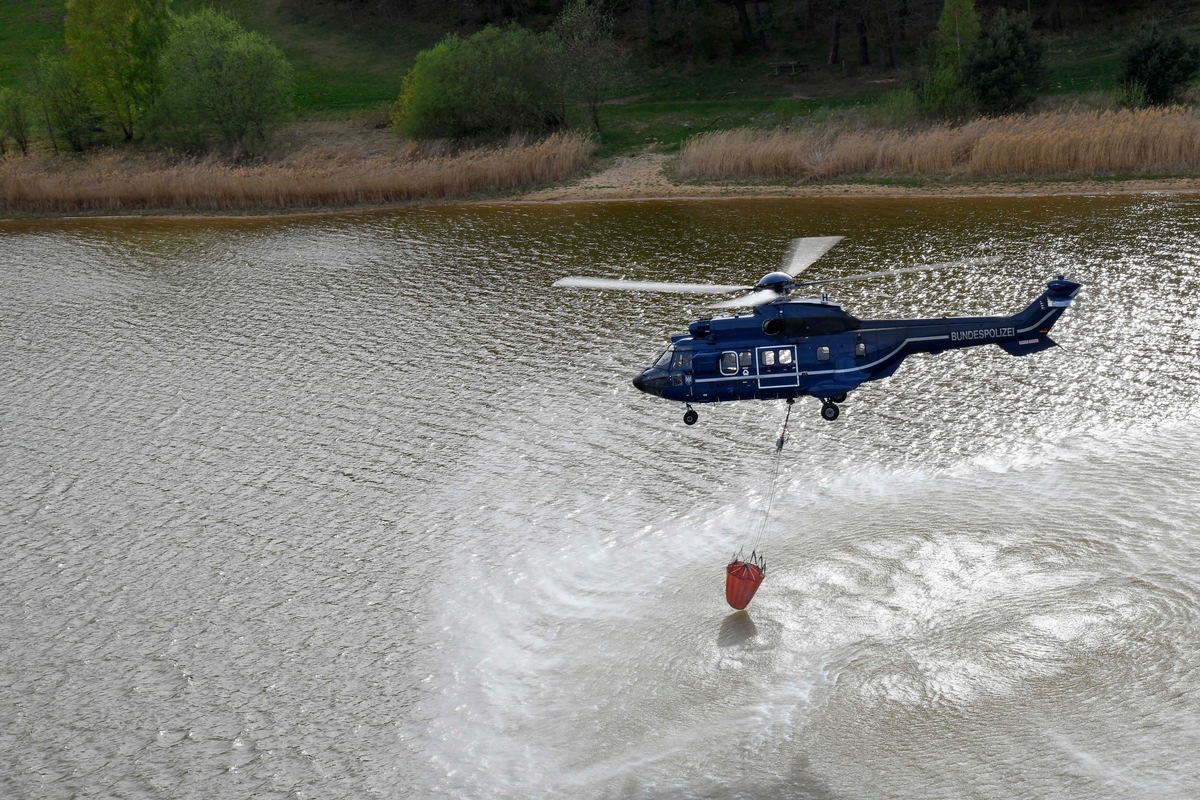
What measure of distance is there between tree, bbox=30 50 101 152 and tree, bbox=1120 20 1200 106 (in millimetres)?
66120

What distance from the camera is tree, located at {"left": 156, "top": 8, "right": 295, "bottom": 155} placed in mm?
75375

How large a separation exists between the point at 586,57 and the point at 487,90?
6.40 m

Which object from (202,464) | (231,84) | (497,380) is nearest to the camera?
(202,464)

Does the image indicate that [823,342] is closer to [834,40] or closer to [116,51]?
[834,40]

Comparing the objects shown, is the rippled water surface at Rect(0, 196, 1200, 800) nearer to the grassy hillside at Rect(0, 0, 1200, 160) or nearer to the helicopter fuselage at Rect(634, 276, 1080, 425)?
the helicopter fuselage at Rect(634, 276, 1080, 425)

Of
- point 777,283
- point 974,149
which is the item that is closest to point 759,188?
point 974,149

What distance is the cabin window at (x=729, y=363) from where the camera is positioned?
26.4 metres

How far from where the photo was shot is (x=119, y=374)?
43.1m

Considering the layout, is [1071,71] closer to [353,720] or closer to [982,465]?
[982,465]

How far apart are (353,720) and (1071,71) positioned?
6383 centimetres

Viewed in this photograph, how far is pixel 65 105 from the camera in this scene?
81000 mm

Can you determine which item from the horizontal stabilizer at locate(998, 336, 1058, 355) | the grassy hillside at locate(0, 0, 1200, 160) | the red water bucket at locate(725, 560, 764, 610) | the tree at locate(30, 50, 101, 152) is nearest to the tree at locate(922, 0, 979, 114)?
the grassy hillside at locate(0, 0, 1200, 160)

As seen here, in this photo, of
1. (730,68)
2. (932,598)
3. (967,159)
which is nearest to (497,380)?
(932,598)

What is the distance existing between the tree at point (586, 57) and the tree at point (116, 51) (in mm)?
29854
